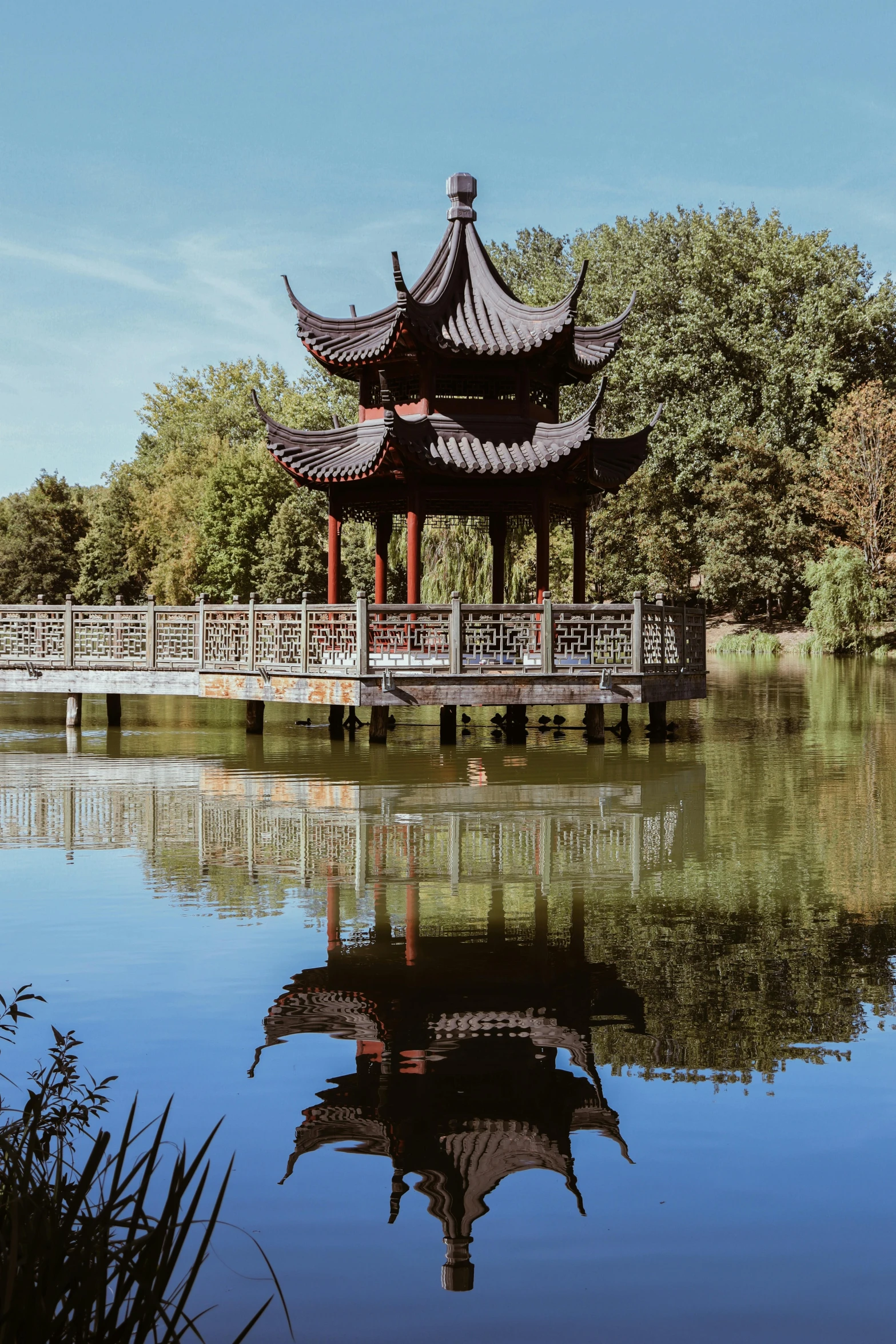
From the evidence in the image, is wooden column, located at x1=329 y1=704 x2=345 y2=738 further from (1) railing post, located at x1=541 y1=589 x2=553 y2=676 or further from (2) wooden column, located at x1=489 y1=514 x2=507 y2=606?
(1) railing post, located at x1=541 y1=589 x2=553 y2=676

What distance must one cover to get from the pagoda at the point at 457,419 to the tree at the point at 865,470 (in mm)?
29643

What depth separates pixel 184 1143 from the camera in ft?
15.4

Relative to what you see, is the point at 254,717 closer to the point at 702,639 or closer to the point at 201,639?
the point at 201,639

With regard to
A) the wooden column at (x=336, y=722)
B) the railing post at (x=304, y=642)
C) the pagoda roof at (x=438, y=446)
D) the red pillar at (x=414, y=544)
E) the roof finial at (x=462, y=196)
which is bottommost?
the wooden column at (x=336, y=722)

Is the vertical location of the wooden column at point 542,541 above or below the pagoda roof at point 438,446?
below

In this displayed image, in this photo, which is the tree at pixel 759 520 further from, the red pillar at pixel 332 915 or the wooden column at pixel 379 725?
the red pillar at pixel 332 915

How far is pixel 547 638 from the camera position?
18359mm

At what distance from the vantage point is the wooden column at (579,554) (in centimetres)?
2200

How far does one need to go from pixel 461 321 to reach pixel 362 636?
18.8ft

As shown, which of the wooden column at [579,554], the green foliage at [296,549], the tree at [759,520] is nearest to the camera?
the wooden column at [579,554]

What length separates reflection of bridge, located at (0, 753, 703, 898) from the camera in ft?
33.9

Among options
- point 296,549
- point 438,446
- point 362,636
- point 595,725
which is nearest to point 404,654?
point 362,636

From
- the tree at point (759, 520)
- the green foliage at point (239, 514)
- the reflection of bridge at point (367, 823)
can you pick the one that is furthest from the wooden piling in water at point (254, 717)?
the green foliage at point (239, 514)

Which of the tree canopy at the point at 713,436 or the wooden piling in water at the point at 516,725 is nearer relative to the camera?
the wooden piling in water at the point at 516,725
